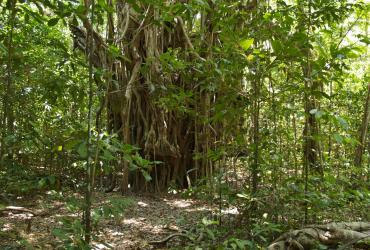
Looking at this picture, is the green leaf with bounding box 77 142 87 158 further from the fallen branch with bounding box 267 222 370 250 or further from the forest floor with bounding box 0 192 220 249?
the fallen branch with bounding box 267 222 370 250

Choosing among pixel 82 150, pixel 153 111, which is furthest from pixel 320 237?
pixel 153 111

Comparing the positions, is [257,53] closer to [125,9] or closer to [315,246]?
[315,246]

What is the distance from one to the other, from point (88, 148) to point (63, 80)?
2.13 ft

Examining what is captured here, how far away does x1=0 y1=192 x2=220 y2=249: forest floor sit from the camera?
3.62 meters

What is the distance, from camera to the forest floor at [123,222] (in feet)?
11.9

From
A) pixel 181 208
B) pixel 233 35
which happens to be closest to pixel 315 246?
pixel 233 35

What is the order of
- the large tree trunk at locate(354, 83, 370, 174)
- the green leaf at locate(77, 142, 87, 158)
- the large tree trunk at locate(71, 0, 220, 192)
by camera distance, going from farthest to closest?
1. the large tree trunk at locate(354, 83, 370, 174)
2. the large tree trunk at locate(71, 0, 220, 192)
3. the green leaf at locate(77, 142, 87, 158)

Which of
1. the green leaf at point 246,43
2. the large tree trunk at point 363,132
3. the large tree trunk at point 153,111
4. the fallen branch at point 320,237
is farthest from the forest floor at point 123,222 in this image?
the large tree trunk at point 363,132

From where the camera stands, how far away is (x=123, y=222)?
4.46 meters

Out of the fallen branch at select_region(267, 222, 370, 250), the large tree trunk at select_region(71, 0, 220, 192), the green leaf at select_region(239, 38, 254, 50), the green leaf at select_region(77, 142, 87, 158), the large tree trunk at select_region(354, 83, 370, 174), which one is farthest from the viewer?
the large tree trunk at select_region(354, 83, 370, 174)

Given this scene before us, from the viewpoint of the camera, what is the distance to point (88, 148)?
214 centimetres

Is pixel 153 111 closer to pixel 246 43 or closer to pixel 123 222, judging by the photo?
pixel 123 222

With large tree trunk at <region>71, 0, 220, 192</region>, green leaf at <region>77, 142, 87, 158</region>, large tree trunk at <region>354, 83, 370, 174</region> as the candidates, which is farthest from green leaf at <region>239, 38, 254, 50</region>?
large tree trunk at <region>354, 83, 370, 174</region>

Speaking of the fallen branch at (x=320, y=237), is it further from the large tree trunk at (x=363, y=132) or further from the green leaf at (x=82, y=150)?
→ the large tree trunk at (x=363, y=132)
